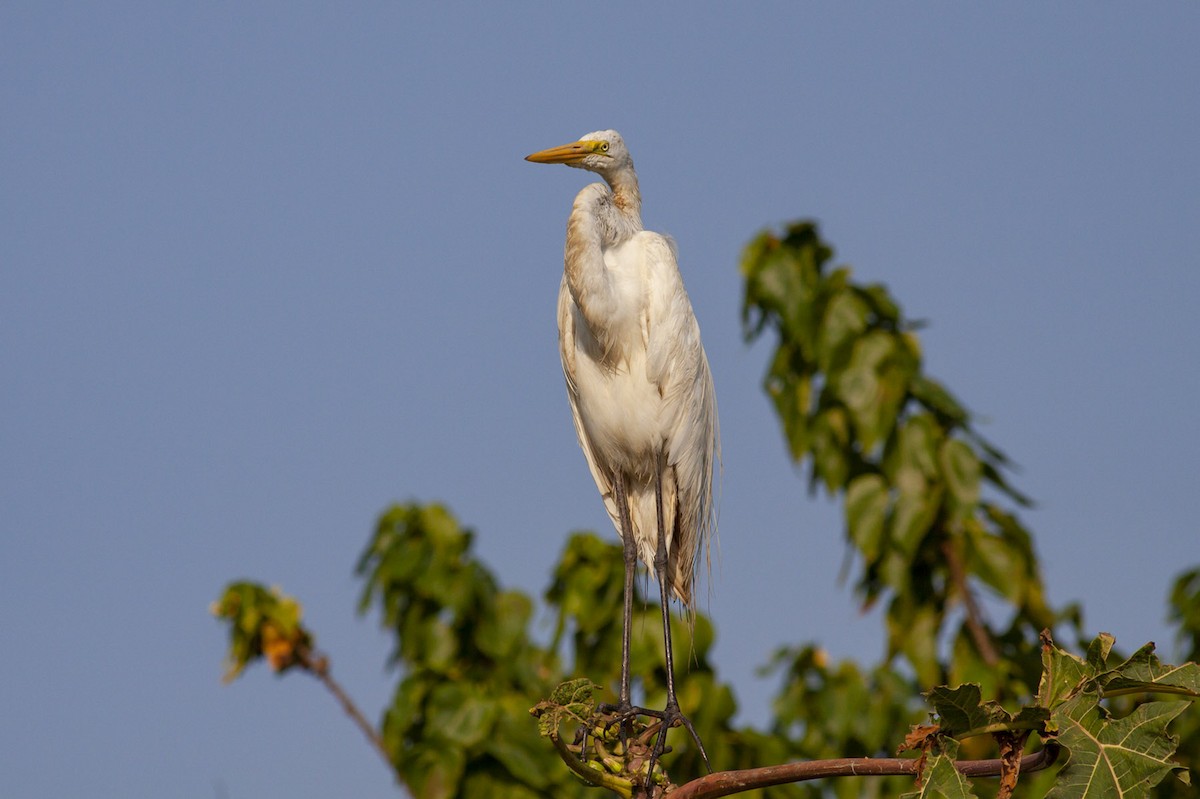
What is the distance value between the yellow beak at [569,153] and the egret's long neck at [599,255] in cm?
8

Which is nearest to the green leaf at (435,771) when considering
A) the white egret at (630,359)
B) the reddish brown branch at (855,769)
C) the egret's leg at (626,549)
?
the egret's leg at (626,549)

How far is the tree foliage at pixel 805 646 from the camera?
4.69m

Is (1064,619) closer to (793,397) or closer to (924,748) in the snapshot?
(793,397)

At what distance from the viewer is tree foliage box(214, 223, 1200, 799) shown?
185 inches

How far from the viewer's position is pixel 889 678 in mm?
5406

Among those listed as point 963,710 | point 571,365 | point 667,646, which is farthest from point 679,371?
point 963,710

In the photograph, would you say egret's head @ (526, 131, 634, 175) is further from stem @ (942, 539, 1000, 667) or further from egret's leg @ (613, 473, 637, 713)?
stem @ (942, 539, 1000, 667)

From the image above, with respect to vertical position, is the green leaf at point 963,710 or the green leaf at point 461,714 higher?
the green leaf at point 461,714

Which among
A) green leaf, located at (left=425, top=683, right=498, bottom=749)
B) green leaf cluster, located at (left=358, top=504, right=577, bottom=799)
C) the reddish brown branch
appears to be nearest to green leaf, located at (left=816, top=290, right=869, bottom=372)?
green leaf cluster, located at (left=358, top=504, right=577, bottom=799)

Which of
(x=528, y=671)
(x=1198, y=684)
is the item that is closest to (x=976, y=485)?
(x=528, y=671)

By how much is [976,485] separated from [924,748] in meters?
3.97

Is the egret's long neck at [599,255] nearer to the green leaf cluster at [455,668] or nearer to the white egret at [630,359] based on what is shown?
the white egret at [630,359]

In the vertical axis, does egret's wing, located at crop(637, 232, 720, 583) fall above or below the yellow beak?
below

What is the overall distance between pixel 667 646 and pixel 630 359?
0.74 m
